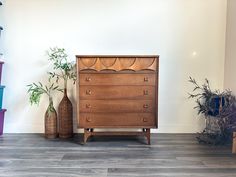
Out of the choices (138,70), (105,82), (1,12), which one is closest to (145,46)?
(138,70)

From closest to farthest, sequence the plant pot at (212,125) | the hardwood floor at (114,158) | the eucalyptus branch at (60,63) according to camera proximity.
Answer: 1. the hardwood floor at (114,158)
2. the plant pot at (212,125)
3. the eucalyptus branch at (60,63)

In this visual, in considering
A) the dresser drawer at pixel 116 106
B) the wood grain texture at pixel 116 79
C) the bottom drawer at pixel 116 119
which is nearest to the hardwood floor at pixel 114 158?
the bottom drawer at pixel 116 119

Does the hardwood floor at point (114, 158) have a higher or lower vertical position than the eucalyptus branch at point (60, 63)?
lower

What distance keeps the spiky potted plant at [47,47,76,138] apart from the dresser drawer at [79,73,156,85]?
492 millimetres

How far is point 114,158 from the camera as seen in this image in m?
2.30

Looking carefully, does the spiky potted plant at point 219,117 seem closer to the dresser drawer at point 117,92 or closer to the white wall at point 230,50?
the white wall at point 230,50

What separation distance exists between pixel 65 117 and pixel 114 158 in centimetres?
103

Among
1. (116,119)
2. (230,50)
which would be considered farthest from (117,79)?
(230,50)

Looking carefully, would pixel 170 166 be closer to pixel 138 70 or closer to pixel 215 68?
pixel 138 70

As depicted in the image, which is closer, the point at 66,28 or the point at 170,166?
the point at 170,166

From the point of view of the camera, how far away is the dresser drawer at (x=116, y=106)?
8.93ft

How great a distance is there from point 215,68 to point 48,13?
245 centimetres

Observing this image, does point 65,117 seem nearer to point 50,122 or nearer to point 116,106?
point 50,122

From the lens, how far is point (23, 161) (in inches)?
86.9
